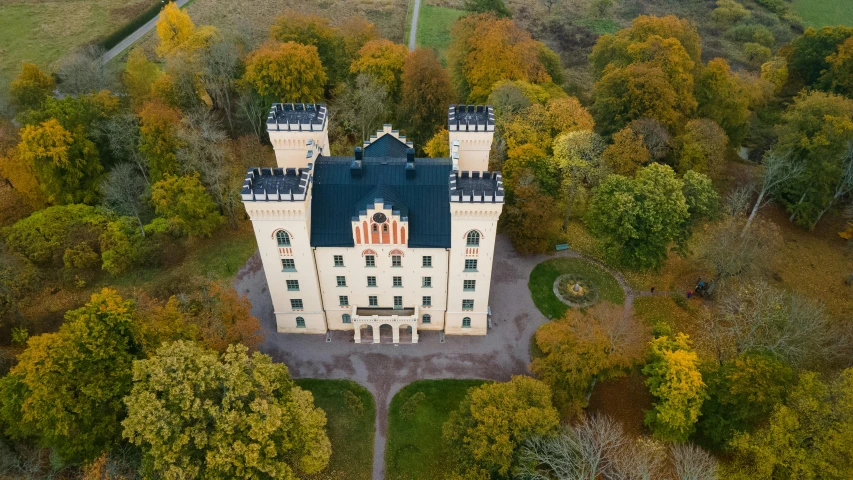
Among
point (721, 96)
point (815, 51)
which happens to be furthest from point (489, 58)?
point (815, 51)

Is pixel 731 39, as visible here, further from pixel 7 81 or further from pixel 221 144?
pixel 7 81

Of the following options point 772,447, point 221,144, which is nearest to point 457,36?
point 221,144

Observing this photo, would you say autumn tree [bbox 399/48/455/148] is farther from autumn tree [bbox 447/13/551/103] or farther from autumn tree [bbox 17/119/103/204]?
autumn tree [bbox 17/119/103/204]

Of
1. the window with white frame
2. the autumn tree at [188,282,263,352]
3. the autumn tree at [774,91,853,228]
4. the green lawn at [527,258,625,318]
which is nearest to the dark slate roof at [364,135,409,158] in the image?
the window with white frame

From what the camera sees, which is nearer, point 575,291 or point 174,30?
point 575,291

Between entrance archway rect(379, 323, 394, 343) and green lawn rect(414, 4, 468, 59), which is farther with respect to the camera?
green lawn rect(414, 4, 468, 59)

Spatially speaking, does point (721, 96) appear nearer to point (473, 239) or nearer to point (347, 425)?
Answer: point (473, 239)
